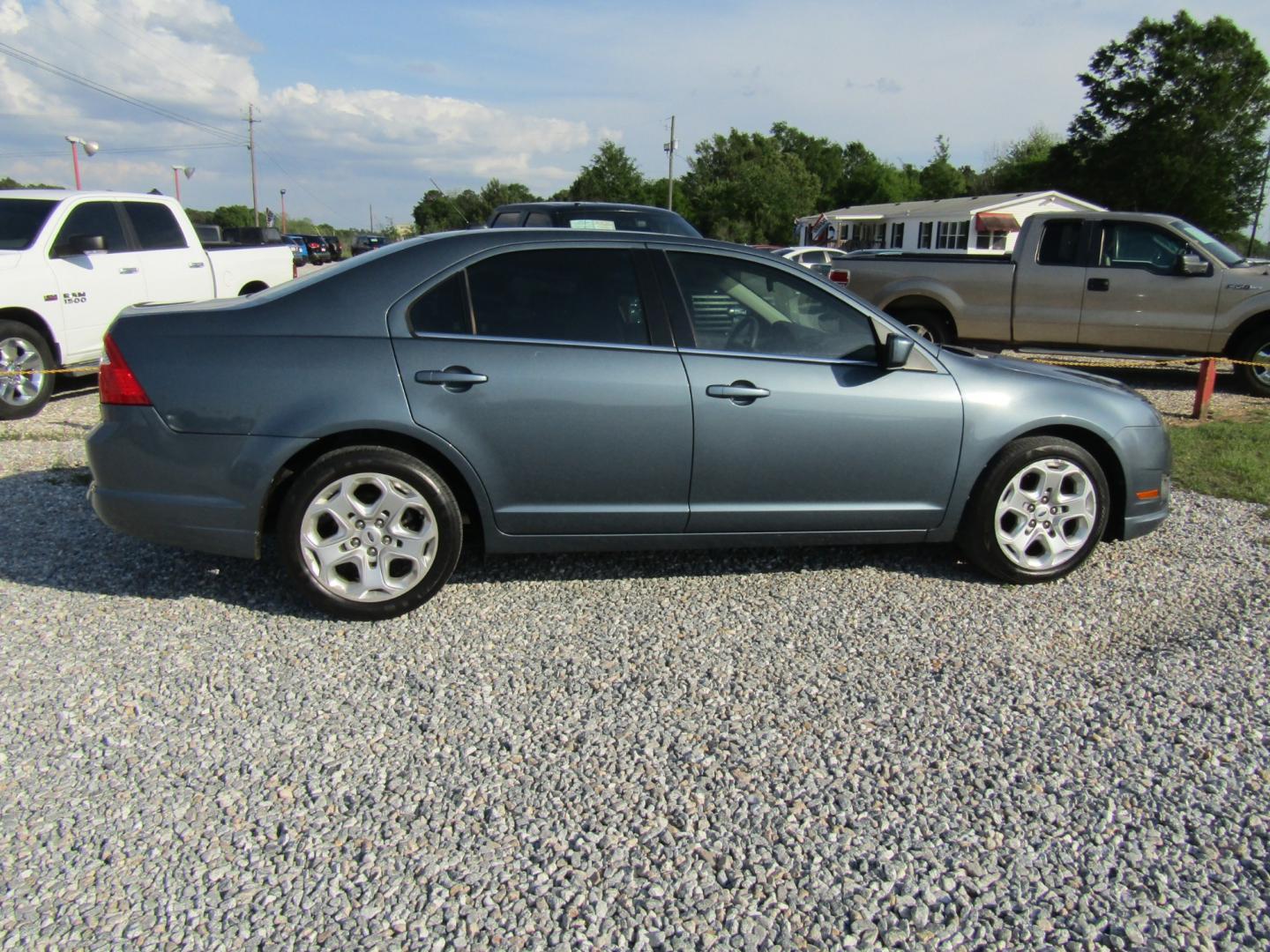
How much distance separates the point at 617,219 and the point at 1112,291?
5473mm

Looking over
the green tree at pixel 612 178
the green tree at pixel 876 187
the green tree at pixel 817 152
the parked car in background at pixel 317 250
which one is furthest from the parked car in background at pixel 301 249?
the green tree at pixel 817 152

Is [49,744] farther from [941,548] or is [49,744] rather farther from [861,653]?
[941,548]

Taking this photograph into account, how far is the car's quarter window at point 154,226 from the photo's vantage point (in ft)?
31.9

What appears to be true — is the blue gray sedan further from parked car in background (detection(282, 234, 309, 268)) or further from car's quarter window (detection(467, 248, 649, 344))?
parked car in background (detection(282, 234, 309, 268))

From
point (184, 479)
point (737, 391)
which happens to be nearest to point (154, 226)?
point (184, 479)

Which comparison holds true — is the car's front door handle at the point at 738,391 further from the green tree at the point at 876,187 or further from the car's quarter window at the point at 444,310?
the green tree at the point at 876,187

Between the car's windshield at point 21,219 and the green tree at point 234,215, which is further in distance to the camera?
the green tree at point 234,215

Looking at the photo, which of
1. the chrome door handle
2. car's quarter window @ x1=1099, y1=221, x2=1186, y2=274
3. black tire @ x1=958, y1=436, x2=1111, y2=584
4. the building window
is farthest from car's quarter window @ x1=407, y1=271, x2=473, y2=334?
the building window

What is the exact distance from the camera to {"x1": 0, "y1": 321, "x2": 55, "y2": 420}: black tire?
8.27 metres

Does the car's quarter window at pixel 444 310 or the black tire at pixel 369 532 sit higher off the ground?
the car's quarter window at pixel 444 310

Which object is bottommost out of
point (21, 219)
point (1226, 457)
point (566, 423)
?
point (1226, 457)

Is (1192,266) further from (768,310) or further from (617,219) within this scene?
(768,310)

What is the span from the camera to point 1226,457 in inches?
290

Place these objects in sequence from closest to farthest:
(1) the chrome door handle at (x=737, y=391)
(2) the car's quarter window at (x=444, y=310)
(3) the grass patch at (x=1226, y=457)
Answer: (2) the car's quarter window at (x=444, y=310) < (1) the chrome door handle at (x=737, y=391) < (3) the grass patch at (x=1226, y=457)
